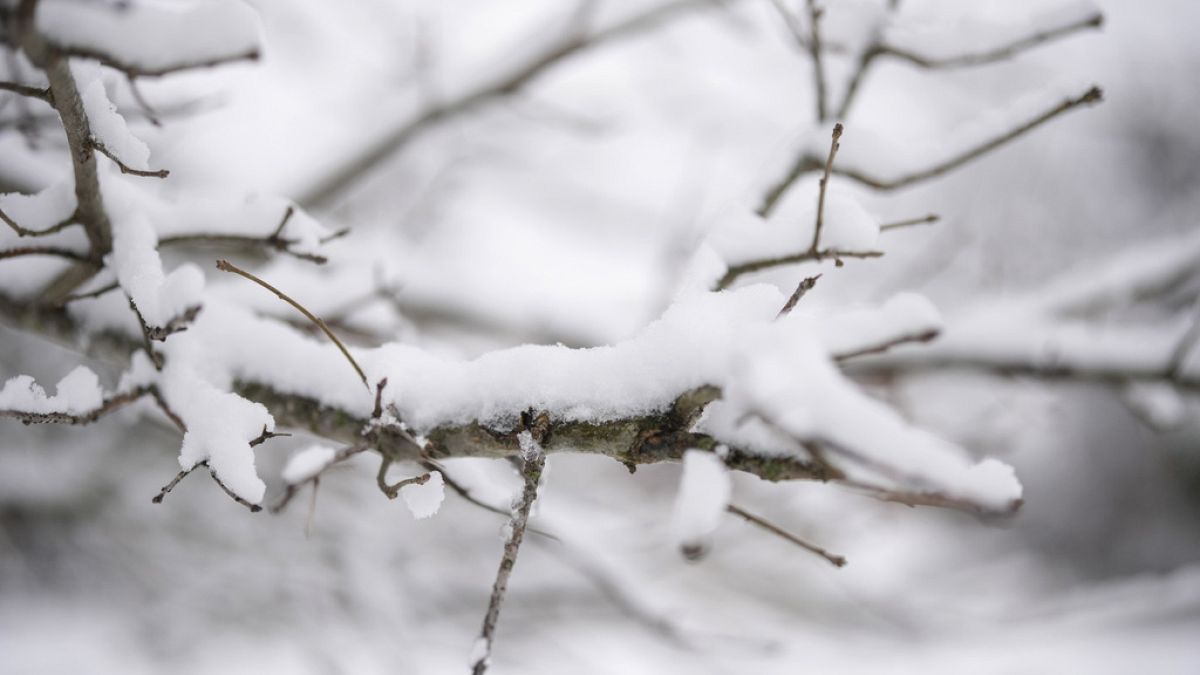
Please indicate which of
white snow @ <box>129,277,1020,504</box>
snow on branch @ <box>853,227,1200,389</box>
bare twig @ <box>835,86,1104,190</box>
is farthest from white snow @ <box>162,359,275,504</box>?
snow on branch @ <box>853,227,1200,389</box>

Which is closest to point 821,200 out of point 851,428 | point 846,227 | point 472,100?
point 846,227

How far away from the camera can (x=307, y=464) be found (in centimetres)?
74

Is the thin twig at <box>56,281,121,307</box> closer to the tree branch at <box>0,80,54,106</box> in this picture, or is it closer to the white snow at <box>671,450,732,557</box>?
the tree branch at <box>0,80,54,106</box>

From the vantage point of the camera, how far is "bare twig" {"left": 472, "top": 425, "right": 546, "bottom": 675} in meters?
0.57

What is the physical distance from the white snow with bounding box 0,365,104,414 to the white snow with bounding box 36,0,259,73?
36 centimetres

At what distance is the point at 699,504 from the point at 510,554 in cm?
19

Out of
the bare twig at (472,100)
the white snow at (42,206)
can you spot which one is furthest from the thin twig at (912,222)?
the bare twig at (472,100)

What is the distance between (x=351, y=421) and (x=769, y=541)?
308 cm

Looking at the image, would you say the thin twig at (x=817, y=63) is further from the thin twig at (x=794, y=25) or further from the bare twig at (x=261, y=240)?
the bare twig at (x=261, y=240)

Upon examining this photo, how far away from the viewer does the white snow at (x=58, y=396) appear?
673 mm

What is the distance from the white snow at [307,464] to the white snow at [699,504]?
16.5 inches

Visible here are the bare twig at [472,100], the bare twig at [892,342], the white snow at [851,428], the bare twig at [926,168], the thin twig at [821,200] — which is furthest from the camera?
the bare twig at [472,100]

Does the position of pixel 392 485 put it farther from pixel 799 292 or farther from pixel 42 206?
pixel 42 206

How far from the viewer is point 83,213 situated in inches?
31.6
